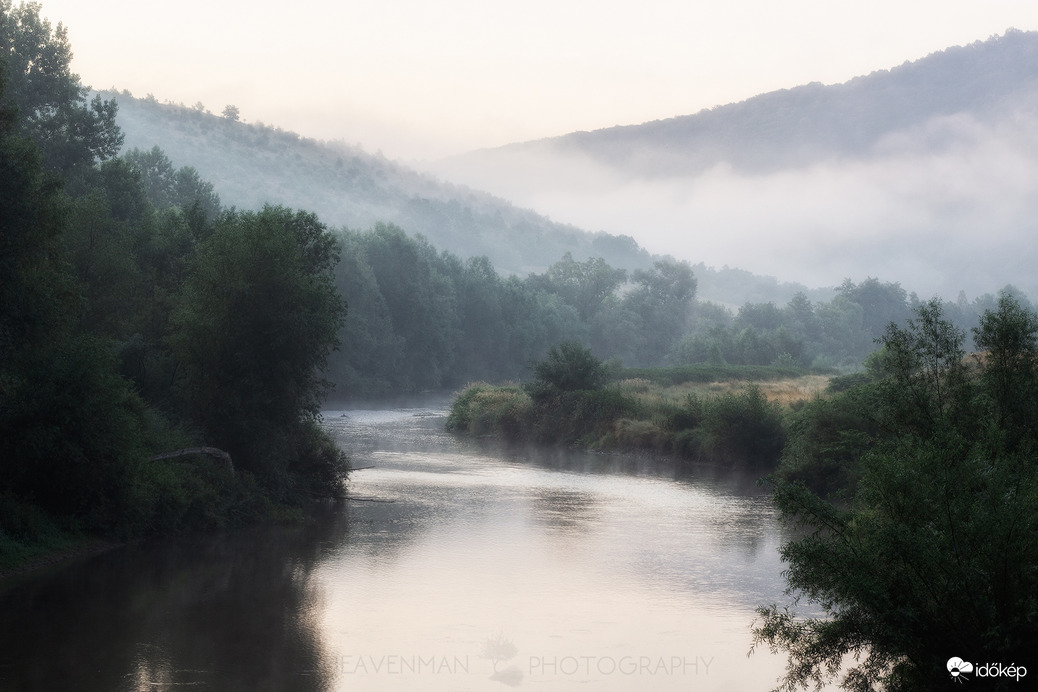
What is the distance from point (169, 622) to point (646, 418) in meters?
37.3

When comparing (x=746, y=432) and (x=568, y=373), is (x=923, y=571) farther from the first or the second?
(x=568, y=373)

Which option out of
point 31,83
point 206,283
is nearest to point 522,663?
point 206,283

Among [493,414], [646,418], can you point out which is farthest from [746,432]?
[493,414]

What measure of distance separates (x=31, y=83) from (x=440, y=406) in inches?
1592

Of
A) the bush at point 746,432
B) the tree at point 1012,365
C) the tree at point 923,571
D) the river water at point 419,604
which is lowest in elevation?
the river water at point 419,604

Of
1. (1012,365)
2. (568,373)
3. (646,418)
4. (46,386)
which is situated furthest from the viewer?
(568,373)

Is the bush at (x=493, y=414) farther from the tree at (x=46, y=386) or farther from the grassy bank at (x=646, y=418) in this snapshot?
the tree at (x=46, y=386)

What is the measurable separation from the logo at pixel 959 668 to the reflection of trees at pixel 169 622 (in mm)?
8418

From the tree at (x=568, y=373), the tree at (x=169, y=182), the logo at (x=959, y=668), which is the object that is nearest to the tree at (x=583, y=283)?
the tree at (x=169, y=182)

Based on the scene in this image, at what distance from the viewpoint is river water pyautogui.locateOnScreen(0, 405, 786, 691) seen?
49.3ft

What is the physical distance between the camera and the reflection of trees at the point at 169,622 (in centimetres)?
1430

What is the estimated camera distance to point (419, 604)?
19172mm

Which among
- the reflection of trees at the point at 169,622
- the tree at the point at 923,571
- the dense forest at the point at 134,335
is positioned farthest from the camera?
the dense forest at the point at 134,335

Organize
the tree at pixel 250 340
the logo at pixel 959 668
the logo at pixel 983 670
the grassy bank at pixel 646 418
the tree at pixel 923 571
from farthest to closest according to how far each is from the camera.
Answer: the grassy bank at pixel 646 418, the tree at pixel 250 340, the tree at pixel 923 571, the logo at pixel 959 668, the logo at pixel 983 670
